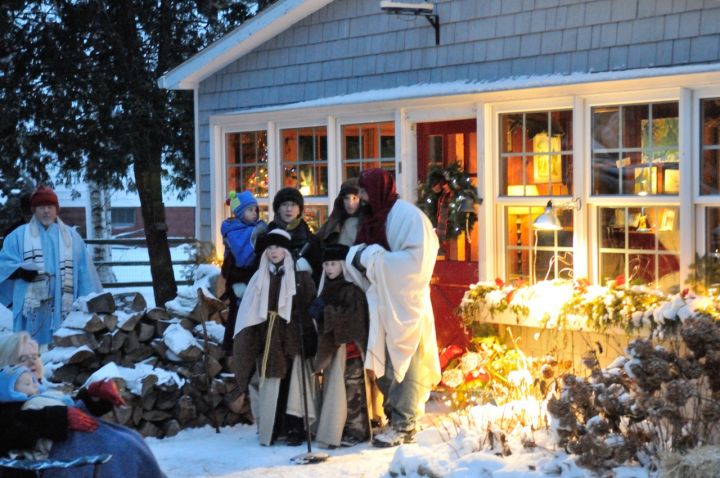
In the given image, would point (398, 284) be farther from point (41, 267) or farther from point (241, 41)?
point (241, 41)

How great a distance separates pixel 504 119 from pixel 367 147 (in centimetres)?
149

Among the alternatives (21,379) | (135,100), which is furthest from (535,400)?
(135,100)

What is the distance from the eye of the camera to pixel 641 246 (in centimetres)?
809

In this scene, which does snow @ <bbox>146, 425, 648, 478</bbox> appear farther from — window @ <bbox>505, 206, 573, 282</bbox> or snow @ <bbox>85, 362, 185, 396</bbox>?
window @ <bbox>505, 206, 573, 282</bbox>

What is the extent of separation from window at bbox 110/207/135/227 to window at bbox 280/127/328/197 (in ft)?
72.3

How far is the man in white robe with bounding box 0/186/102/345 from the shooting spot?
8.73m

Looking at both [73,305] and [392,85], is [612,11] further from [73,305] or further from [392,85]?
[73,305]

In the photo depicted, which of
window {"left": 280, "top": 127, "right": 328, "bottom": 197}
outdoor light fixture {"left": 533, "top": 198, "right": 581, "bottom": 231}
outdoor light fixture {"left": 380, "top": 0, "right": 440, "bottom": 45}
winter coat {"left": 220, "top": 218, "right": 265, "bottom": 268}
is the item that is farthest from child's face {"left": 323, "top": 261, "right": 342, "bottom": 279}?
window {"left": 280, "top": 127, "right": 328, "bottom": 197}

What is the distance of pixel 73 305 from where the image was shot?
29.2 ft

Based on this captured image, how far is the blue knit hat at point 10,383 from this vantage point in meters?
4.81

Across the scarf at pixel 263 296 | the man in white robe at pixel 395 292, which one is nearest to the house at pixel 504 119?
the man in white robe at pixel 395 292

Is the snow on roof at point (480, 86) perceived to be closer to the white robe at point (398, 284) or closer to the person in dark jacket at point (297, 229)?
the white robe at point (398, 284)

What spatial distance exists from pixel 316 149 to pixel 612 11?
3159 millimetres

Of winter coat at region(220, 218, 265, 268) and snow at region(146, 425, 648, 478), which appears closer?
snow at region(146, 425, 648, 478)
